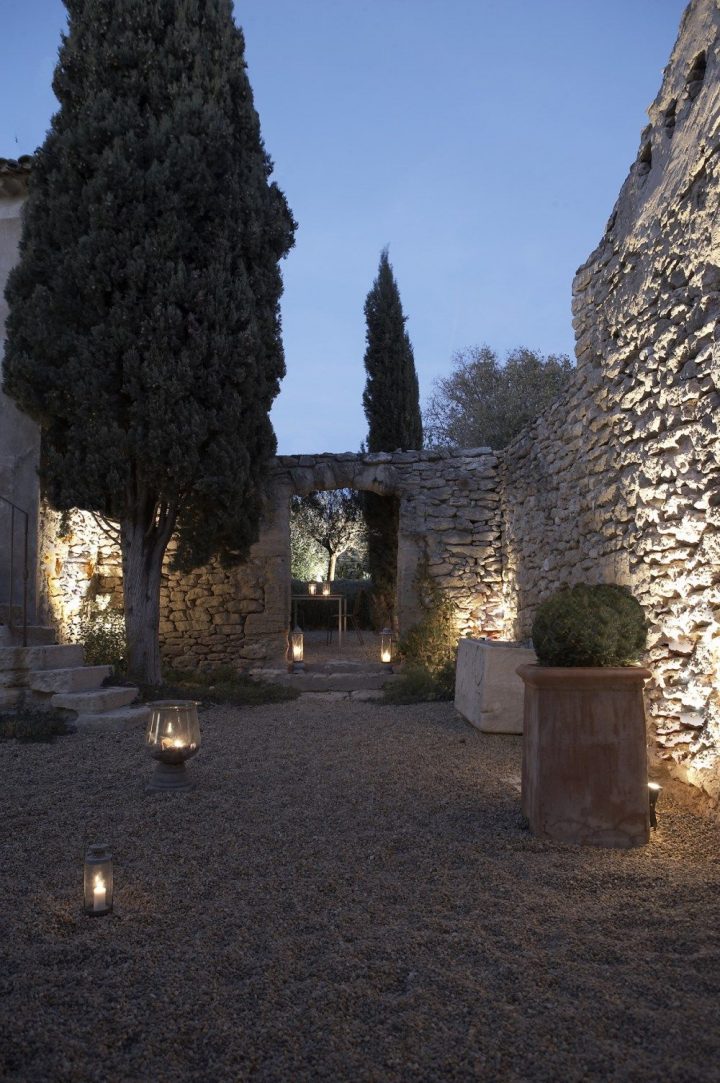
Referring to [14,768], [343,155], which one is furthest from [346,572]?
[343,155]

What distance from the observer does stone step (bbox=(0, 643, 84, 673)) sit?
5988 mm

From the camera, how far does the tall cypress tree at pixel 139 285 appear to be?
6859mm

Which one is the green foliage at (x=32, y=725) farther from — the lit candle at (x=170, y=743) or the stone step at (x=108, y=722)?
the lit candle at (x=170, y=743)

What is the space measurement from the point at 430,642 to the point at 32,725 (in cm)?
486

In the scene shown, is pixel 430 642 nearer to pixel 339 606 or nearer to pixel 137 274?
pixel 339 606

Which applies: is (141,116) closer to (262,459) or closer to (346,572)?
(262,459)

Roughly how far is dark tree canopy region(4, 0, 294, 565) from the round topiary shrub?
4549 millimetres

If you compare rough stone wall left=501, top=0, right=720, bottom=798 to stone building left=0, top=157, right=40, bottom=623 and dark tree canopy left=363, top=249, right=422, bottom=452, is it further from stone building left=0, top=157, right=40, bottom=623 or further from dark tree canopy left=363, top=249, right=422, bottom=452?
dark tree canopy left=363, top=249, right=422, bottom=452

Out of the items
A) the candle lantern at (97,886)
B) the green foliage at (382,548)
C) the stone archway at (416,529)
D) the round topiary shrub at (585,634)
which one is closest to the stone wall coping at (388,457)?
the stone archway at (416,529)

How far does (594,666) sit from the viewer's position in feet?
10.9

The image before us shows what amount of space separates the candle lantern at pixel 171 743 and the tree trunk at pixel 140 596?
3508 mm

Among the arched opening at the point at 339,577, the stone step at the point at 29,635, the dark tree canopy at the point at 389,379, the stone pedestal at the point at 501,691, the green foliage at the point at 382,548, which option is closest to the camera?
the stone pedestal at the point at 501,691

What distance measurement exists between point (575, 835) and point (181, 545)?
5883 millimetres

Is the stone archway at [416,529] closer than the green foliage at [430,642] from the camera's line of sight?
No
